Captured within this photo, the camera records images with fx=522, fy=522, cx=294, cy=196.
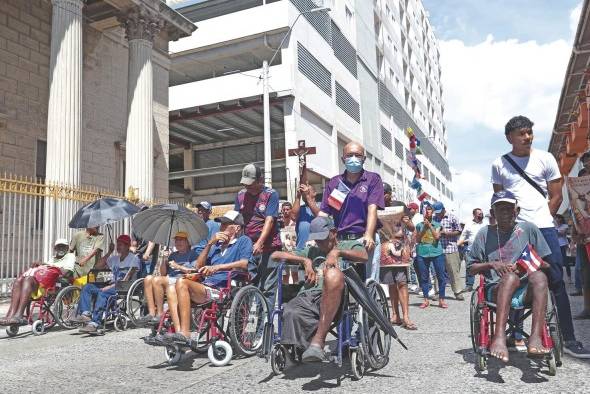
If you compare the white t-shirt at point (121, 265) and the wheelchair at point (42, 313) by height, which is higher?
the white t-shirt at point (121, 265)

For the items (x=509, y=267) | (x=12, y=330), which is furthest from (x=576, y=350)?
(x=12, y=330)

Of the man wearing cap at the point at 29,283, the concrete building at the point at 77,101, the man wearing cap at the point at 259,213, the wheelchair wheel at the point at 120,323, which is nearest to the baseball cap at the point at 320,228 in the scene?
the man wearing cap at the point at 259,213

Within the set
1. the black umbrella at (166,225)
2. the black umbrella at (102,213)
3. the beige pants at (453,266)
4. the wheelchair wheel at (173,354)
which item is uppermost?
the black umbrella at (102,213)

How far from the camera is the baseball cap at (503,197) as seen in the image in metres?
4.18

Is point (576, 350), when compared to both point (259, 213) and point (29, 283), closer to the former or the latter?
point (259, 213)

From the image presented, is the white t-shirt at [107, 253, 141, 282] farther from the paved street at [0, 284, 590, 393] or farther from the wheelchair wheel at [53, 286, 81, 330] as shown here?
the paved street at [0, 284, 590, 393]

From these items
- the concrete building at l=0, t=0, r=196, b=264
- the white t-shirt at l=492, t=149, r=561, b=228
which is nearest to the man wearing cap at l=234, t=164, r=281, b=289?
the white t-shirt at l=492, t=149, r=561, b=228

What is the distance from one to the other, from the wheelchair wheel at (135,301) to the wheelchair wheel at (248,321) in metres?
2.29

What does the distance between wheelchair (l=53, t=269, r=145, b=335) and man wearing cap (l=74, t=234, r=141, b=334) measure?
93 millimetres

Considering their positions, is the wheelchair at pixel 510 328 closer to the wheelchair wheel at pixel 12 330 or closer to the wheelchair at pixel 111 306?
the wheelchair at pixel 111 306

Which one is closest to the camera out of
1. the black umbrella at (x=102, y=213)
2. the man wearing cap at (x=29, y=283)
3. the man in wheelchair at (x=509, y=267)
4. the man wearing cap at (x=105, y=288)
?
the man in wheelchair at (x=509, y=267)

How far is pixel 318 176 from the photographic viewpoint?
29.5 m

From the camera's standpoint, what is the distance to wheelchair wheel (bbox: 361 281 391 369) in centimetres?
394

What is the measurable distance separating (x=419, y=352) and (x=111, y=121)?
1515cm
